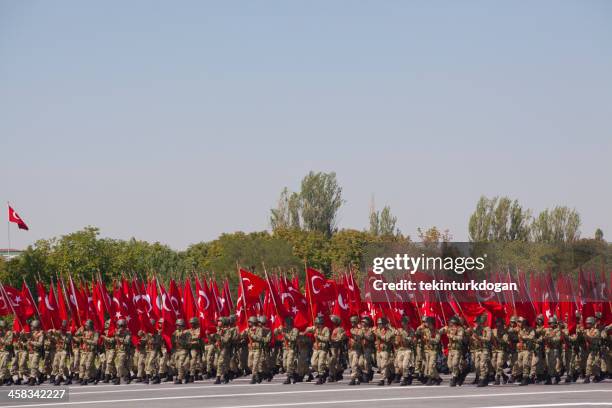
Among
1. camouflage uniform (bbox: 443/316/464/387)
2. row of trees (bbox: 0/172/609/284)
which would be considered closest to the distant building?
row of trees (bbox: 0/172/609/284)

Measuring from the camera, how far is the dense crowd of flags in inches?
1117

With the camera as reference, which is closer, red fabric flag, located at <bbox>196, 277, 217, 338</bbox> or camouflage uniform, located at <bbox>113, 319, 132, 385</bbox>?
camouflage uniform, located at <bbox>113, 319, 132, 385</bbox>

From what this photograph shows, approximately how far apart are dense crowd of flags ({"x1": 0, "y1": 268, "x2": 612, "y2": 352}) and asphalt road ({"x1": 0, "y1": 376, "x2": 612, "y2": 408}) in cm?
225

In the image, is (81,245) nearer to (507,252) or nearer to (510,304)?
(507,252)

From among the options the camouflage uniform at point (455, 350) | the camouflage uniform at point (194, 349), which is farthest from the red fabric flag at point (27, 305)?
the camouflage uniform at point (455, 350)

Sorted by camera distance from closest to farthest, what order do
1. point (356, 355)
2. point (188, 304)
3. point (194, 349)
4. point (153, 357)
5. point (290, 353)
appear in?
point (356, 355) → point (290, 353) → point (194, 349) → point (153, 357) → point (188, 304)

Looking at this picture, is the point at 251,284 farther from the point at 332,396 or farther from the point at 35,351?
the point at 332,396

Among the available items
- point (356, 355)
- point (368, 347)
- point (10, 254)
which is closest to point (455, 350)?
point (368, 347)

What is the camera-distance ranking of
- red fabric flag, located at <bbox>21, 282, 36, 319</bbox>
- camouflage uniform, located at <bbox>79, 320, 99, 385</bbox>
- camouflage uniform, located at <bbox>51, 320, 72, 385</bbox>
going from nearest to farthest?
camouflage uniform, located at <bbox>79, 320, 99, 385</bbox>
camouflage uniform, located at <bbox>51, 320, 72, 385</bbox>
red fabric flag, located at <bbox>21, 282, 36, 319</bbox>

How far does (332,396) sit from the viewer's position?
78.4 feet

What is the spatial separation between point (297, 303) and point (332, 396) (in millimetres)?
6624

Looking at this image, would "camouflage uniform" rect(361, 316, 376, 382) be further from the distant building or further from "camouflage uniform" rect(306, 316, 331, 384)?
the distant building

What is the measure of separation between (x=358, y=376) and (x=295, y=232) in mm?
59372

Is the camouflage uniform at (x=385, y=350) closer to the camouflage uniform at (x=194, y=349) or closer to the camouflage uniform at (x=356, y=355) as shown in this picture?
the camouflage uniform at (x=356, y=355)
